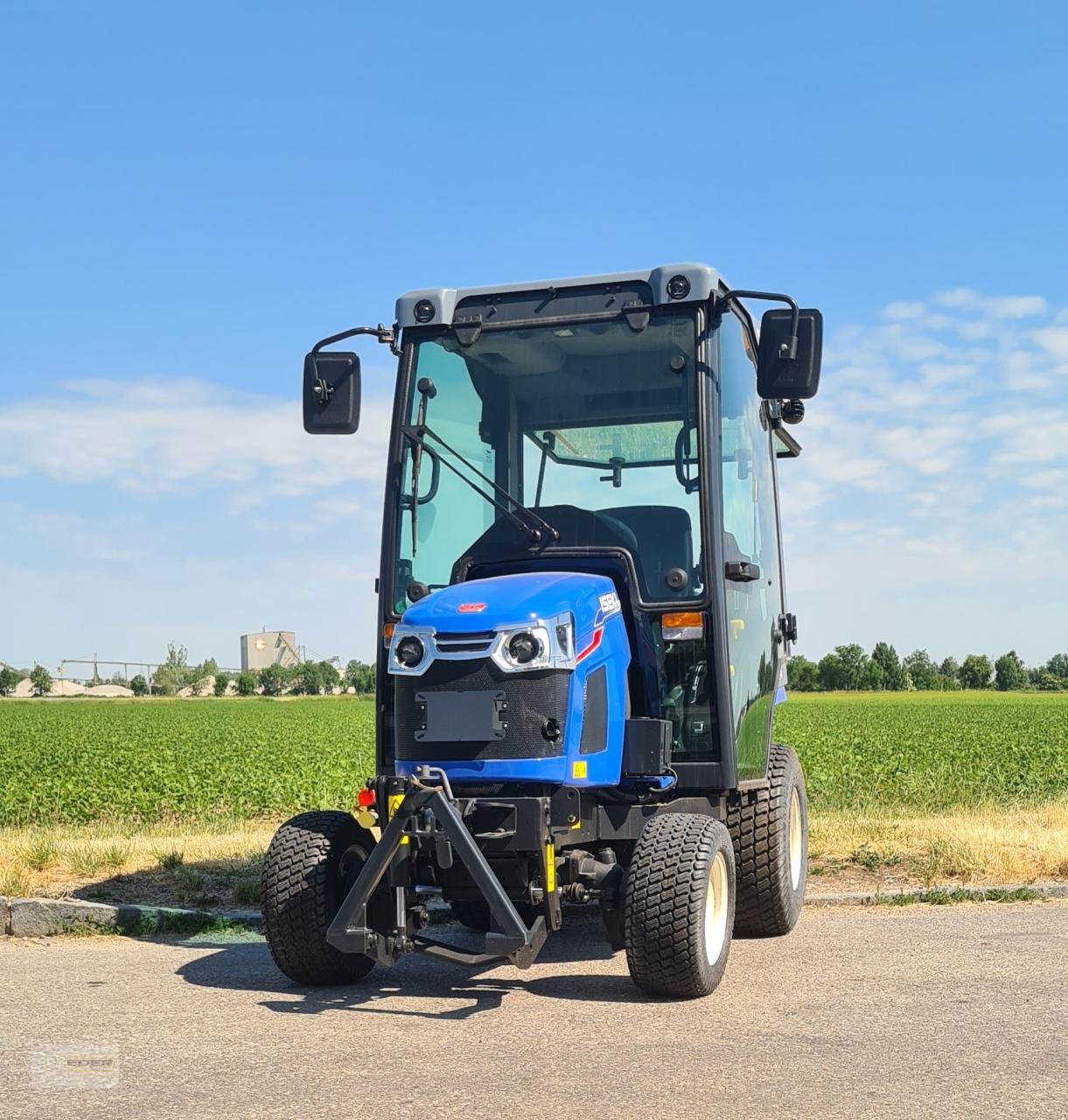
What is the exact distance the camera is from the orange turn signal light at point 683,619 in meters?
6.68

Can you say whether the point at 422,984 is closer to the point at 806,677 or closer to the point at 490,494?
the point at 490,494

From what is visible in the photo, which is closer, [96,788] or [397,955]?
[397,955]

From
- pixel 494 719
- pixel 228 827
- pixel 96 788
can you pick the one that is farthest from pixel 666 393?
pixel 96 788

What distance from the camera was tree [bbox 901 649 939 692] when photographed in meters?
119

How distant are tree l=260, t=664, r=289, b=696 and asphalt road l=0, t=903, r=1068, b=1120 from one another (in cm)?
13916

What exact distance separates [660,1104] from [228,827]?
925 cm

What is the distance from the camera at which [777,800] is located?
25.0 feet

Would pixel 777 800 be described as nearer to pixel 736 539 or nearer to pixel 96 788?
pixel 736 539

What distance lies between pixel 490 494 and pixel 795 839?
114 inches

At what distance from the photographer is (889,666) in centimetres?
12069

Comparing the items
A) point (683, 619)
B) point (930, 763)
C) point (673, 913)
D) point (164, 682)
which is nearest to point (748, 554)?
point (683, 619)

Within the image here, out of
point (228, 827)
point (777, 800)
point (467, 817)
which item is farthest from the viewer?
point (228, 827)

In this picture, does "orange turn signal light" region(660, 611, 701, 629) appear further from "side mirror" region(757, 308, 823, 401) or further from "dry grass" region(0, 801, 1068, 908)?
"dry grass" region(0, 801, 1068, 908)

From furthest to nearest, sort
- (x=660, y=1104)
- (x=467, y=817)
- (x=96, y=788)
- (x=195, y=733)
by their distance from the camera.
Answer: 1. (x=195, y=733)
2. (x=96, y=788)
3. (x=467, y=817)
4. (x=660, y=1104)
